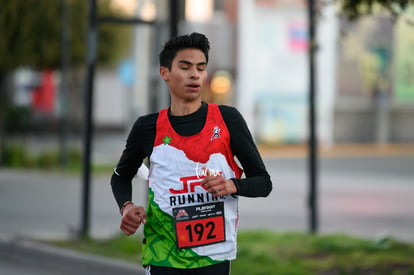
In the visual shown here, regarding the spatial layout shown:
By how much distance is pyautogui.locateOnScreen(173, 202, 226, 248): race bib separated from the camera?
4.30 metres

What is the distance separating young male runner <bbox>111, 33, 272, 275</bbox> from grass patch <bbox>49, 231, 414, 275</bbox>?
3.85 m

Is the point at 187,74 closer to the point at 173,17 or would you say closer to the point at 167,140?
the point at 167,140

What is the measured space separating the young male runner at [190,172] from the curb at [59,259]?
14.6 feet

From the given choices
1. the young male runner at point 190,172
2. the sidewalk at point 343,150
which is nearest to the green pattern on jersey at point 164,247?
the young male runner at point 190,172

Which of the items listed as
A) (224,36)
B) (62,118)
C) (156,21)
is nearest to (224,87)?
(224,36)

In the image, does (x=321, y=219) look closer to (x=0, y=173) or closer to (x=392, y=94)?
(x=0, y=173)

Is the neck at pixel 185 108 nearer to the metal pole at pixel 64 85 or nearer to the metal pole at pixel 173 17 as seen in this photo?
the metal pole at pixel 173 17

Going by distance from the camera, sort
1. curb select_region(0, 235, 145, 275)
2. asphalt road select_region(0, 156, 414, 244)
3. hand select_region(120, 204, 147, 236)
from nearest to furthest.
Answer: hand select_region(120, 204, 147, 236)
curb select_region(0, 235, 145, 275)
asphalt road select_region(0, 156, 414, 244)

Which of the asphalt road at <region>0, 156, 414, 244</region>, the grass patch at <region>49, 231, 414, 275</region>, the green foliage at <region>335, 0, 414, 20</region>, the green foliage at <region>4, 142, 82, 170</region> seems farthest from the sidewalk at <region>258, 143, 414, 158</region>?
the green foliage at <region>335, 0, 414, 20</region>

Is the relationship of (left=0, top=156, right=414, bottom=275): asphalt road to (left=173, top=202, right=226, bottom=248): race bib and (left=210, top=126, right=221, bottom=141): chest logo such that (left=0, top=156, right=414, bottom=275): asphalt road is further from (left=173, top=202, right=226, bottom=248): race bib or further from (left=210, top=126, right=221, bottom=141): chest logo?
(left=210, top=126, right=221, bottom=141): chest logo

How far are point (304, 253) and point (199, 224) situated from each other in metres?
5.32

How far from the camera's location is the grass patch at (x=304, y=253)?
8312mm

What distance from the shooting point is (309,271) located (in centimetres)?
834

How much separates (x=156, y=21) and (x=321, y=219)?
657cm
